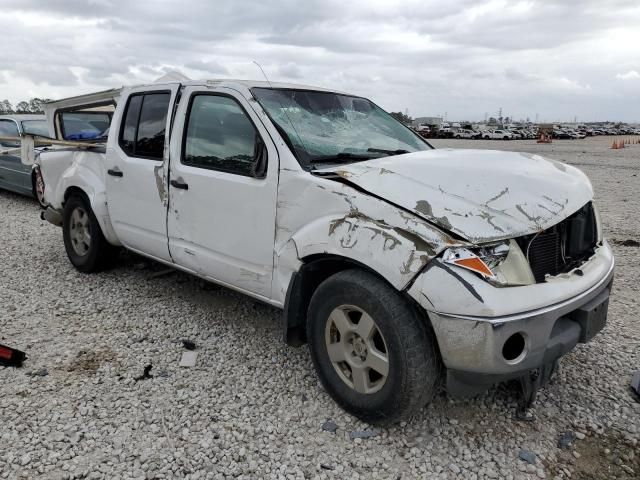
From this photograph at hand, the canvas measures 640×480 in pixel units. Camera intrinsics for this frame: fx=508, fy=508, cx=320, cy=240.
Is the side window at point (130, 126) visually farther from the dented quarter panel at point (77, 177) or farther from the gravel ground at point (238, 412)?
the gravel ground at point (238, 412)

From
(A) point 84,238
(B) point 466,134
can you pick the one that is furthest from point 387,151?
(B) point 466,134

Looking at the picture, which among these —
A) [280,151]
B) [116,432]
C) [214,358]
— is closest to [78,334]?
[214,358]

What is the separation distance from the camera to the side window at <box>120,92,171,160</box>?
4027 millimetres

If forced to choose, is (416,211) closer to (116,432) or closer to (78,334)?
(116,432)

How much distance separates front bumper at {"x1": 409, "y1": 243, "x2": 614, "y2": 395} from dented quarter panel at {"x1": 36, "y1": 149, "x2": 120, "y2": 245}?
11.3ft

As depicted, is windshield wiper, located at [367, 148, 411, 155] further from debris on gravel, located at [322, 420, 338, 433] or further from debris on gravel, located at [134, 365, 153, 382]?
debris on gravel, located at [134, 365, 153, 382]

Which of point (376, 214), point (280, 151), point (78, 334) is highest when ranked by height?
point (280, 151)

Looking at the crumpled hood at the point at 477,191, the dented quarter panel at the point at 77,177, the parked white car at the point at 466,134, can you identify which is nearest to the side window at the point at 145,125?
the dented quarter panel at the point at 77,177

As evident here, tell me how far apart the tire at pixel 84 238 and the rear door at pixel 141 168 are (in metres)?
0.47

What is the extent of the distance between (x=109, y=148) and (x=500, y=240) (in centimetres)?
355

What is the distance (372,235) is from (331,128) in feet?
3.91

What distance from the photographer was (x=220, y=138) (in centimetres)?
355

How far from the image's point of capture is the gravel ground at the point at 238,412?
2535 mm

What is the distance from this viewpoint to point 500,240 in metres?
2.45
